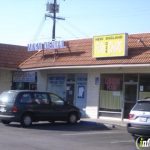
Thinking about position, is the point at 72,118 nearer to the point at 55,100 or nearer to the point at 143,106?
the point at 55,100

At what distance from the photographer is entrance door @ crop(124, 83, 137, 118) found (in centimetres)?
2366

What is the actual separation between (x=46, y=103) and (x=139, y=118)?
7.09 metres

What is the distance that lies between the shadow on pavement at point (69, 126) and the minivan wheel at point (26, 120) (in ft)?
0.85

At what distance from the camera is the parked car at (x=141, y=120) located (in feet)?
47.1

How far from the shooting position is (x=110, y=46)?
24.3m

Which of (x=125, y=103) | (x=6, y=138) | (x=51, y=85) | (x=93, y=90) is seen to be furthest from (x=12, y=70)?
(x=6, y=138)

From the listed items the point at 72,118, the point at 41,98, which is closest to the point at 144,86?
the point at 72,118

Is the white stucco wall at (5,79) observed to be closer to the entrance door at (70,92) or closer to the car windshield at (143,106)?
the entrance door at (70,92)

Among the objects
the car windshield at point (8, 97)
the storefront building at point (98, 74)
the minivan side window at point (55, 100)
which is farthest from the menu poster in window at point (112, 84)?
the car windshield at point (8, 97)

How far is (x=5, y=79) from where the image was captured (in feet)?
106

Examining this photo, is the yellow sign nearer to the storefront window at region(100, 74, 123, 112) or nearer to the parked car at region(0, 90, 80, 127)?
the storefront window at region(100, 74, 123, 112)

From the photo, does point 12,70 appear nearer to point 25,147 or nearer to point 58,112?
point 58,112

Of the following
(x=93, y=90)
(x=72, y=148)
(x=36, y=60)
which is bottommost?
(x=72, y=148)

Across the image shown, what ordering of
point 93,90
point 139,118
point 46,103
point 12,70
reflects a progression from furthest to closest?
1. point 12,70
2. point 93,90
3. point 46,103
4. point 139,118
